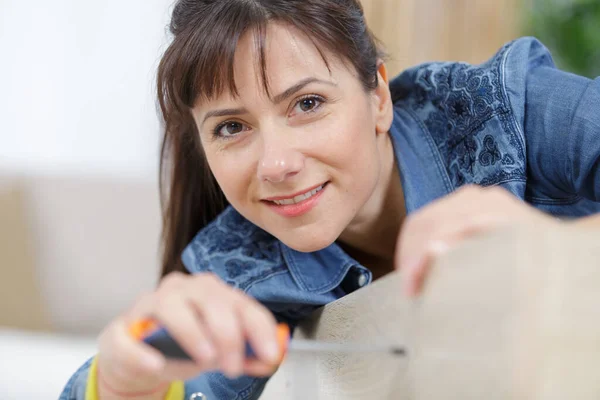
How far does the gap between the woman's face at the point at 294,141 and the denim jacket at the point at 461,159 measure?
10cm

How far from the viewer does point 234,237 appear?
1.01m

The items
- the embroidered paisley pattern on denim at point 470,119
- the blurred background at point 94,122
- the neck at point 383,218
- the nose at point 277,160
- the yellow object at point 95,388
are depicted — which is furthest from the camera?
the blurred background at point 94,122

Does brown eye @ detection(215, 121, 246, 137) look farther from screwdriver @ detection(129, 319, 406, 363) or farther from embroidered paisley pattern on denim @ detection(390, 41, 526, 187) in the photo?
screwdriver @ detection(129, 319, 406, 363)

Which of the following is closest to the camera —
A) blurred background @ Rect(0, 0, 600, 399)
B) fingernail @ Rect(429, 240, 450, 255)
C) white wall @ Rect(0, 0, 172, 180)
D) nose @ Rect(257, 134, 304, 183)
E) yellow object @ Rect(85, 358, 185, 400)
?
fingernail @ Rect(429, 240, 450, 255)

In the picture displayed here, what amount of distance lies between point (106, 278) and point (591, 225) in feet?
5.60

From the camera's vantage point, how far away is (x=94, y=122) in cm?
214

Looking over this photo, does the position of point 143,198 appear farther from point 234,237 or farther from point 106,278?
point 234,237

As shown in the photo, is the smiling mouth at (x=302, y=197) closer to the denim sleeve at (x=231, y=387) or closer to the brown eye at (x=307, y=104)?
the brown eye at (x=307, y=104)

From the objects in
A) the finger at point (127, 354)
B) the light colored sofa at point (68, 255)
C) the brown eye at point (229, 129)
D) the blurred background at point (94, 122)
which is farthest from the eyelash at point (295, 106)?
the light colored sofa at point (68, 255)

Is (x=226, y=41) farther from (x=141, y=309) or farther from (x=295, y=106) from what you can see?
(x=141, y=309)

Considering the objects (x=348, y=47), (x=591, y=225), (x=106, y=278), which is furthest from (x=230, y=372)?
(x=106, y=278)

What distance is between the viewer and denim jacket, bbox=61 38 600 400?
0.86 m

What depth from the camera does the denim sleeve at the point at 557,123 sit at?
0.83 m

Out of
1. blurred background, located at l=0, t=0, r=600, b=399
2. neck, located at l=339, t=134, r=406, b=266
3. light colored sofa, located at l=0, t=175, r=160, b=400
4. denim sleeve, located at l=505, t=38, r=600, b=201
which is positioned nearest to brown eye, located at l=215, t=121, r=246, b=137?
neck, located at l=339, t=134, r=406, b=266
